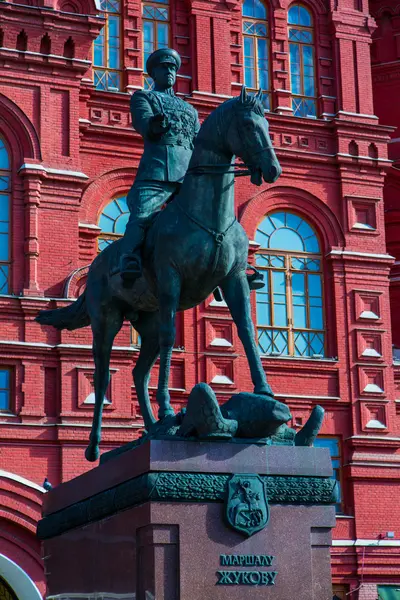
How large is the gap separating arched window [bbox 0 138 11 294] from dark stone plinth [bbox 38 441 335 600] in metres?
12.4

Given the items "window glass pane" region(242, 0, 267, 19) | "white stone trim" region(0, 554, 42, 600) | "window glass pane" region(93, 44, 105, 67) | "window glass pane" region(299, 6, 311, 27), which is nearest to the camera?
"white stone trim" region(0, 554, 42, 600)

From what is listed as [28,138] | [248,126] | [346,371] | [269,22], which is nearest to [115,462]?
[248,126]

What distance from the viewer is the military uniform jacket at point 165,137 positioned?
37.1 feet

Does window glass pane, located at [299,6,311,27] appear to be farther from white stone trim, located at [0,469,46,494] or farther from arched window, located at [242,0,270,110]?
white stone trim, located at [0,469,46,494]

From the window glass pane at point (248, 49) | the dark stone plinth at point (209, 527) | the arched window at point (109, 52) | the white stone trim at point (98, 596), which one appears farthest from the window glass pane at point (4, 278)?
the dark stone plinth at point (209, 527)

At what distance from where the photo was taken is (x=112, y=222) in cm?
2352

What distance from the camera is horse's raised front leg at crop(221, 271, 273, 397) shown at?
9.98 meters

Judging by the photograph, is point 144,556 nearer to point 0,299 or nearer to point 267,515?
point 267,515

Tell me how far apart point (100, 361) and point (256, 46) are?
1580 centimetres

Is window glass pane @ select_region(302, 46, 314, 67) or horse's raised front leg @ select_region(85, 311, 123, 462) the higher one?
window glass pane @ select_region(302, 46, 314, 67)

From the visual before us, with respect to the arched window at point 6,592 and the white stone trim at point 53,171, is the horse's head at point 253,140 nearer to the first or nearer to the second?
the arched window at point 6,592

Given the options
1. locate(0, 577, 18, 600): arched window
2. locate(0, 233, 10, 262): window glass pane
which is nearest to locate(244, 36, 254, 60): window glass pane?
locate(0, 233, 10, 262): window glass pane

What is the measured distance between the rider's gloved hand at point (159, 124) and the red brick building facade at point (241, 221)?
34.0 ft

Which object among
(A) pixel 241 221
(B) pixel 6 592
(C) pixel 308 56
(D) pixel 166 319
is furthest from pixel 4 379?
(D) pixel 166 319
